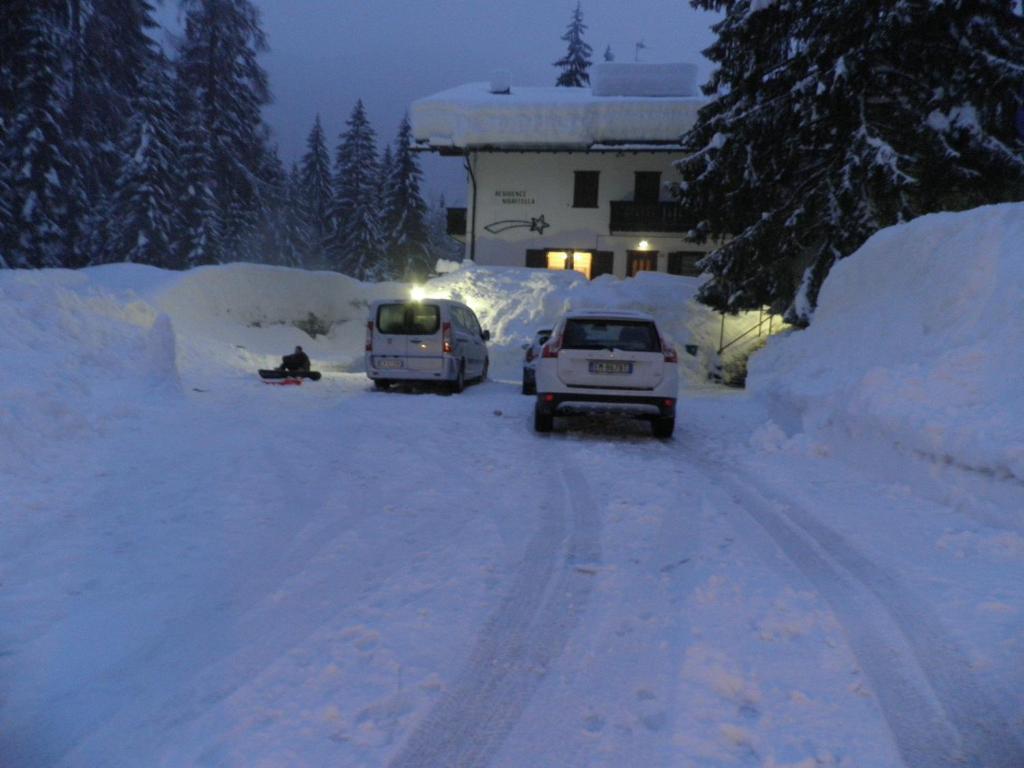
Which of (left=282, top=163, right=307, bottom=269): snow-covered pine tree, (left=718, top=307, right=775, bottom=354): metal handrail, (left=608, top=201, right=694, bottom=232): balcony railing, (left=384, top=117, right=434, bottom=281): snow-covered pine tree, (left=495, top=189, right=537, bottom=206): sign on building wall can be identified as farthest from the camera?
(left=384, top=117, right=434, bottom=281): snow-covered pine tree

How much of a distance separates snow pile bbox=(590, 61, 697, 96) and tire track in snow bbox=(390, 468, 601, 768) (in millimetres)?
27933

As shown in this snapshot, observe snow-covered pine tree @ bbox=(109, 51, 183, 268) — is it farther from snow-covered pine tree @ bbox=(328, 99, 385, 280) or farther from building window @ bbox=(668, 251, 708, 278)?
building window @ bbox=(668, 251, 708, 278)

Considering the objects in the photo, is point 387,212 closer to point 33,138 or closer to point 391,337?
point 33,138

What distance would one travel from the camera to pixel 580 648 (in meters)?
3.23

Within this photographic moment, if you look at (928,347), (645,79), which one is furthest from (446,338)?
(645,79)

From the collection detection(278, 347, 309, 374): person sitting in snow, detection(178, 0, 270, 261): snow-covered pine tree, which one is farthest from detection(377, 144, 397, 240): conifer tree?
detection(278, 347, 309, 374): person sitting in snow

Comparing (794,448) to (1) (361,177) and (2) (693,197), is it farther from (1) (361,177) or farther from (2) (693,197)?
(1) (361,177)

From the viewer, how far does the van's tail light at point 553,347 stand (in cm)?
888

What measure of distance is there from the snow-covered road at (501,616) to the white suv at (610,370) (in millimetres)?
2088

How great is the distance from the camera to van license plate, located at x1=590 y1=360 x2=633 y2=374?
8.69m

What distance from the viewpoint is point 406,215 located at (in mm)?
53406

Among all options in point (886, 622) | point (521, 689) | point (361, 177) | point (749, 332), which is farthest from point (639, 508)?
point (361, 177)

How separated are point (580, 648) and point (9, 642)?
2805 mm

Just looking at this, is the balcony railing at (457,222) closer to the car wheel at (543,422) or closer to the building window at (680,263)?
the building window at (680,263)
